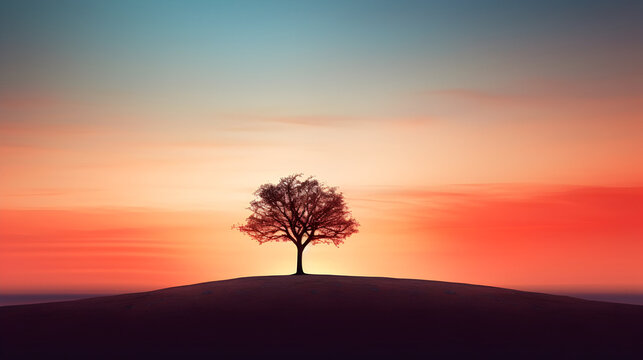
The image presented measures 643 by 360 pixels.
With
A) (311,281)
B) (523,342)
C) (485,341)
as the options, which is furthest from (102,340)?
(523,342)

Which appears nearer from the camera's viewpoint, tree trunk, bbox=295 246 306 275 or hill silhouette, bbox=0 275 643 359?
hill silhouette, bbox=0 275 643 359

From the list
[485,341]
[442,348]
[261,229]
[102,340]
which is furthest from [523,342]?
[261,229]

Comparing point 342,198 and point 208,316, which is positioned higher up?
point 342,198

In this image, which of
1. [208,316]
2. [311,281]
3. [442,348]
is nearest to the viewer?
[442,348]

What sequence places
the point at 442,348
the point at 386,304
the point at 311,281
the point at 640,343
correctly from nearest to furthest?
the point at 442,348
the point at 640,343
the point at 386,304
the point at 311,281

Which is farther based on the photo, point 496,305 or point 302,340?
point 496,305

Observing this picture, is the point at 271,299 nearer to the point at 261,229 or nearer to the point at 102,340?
the point at 102,340

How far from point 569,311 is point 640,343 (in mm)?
9194

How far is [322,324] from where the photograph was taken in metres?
46.4

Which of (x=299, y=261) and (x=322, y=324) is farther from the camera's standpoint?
(x=299, y=261)

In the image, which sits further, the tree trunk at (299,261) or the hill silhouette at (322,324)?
the tree trunk at (299,261)

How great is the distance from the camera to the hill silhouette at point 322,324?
41281 mm

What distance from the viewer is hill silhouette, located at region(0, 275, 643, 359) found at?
135 ft

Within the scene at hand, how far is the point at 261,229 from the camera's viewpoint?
242 feet
